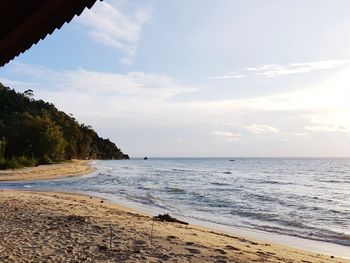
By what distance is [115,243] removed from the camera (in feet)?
29.2

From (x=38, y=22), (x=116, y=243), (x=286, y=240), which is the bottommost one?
(x=286, y=240)

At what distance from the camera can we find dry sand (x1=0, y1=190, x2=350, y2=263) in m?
7.76

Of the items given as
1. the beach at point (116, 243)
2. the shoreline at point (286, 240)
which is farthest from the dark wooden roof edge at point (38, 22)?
the shoreline at point (286, 240)

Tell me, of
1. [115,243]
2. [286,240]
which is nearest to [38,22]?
[115,243]

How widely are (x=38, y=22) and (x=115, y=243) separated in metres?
6.63

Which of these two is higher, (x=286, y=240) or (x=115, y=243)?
(x=115, y=243)

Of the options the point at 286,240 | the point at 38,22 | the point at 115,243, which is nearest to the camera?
the point at 38,22

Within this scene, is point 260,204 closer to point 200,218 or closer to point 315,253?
point 200,218

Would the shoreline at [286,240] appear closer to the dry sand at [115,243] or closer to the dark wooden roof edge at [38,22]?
the dry sand at [115,243]

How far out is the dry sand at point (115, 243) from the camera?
25.5ft

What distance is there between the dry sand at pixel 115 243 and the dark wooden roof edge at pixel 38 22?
15.4ft

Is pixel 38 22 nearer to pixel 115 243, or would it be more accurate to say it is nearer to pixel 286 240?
pixel 115 243

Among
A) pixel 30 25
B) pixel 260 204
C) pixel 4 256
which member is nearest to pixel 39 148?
pixel 260 204

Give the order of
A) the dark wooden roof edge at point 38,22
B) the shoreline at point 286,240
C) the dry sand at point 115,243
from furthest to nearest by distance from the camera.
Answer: the shoreline at point 286,240
the dry sand at point 115,243
the dark wooden roof edge at point 38,22
